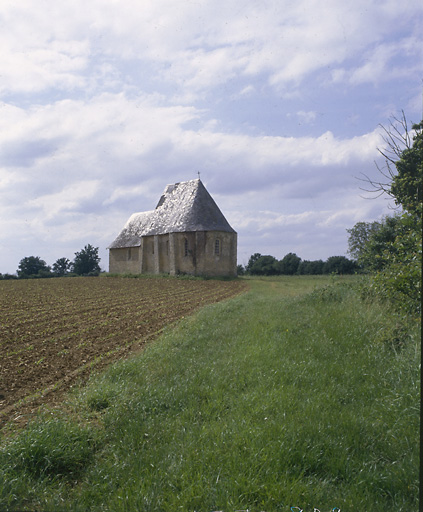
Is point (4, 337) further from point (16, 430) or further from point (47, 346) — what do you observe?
point (16, 430)

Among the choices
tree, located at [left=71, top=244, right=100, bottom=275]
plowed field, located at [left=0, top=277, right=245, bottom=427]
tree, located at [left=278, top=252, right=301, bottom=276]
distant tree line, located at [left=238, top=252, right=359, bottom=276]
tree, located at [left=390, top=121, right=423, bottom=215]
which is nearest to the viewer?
plowed field, located at [left=0, top=277, right=245, bottom=427]

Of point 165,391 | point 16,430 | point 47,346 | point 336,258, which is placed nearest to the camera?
point 16,430

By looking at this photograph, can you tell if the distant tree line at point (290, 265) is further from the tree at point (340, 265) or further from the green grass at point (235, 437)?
the green grass at point (235, 437)

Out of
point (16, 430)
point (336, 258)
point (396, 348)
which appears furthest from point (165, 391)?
point (336, 258)

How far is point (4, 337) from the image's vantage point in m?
9.41

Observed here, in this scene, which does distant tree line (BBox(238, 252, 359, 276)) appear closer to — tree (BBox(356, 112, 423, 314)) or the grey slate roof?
the grey slate roof

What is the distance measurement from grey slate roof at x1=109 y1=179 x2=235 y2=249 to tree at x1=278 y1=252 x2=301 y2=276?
10.4 m

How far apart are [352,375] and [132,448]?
3.34 m

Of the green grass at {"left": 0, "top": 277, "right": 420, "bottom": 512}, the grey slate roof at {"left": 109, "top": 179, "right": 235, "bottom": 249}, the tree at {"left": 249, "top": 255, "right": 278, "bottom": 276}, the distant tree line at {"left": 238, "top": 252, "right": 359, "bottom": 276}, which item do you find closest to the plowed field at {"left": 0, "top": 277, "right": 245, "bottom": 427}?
the green grass at {"left": 0, "top": 277, "right": 420, "bottom": 512}

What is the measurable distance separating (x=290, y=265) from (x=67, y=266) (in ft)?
105

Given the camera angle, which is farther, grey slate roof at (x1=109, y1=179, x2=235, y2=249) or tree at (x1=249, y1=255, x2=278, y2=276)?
tree at (x1=249, y1=255, x2=278, y2=276)

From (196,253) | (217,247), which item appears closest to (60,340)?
(196,253)

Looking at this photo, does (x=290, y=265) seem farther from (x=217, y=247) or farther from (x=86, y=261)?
(x=86, y=261)

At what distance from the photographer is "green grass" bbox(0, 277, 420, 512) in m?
3.05
